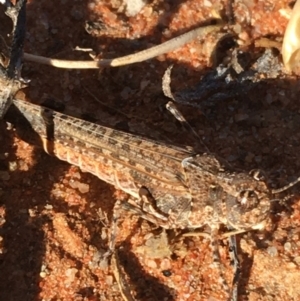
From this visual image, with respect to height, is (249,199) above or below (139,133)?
below

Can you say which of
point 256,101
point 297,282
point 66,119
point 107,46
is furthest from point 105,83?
point 297,282

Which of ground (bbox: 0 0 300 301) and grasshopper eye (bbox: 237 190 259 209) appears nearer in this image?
grasshopper eye (bbox: 237 190 259 209)

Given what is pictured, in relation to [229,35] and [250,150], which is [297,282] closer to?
[250,150]

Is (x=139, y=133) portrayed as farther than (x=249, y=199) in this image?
Yes

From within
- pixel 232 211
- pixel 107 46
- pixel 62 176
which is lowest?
pixel 232 211
